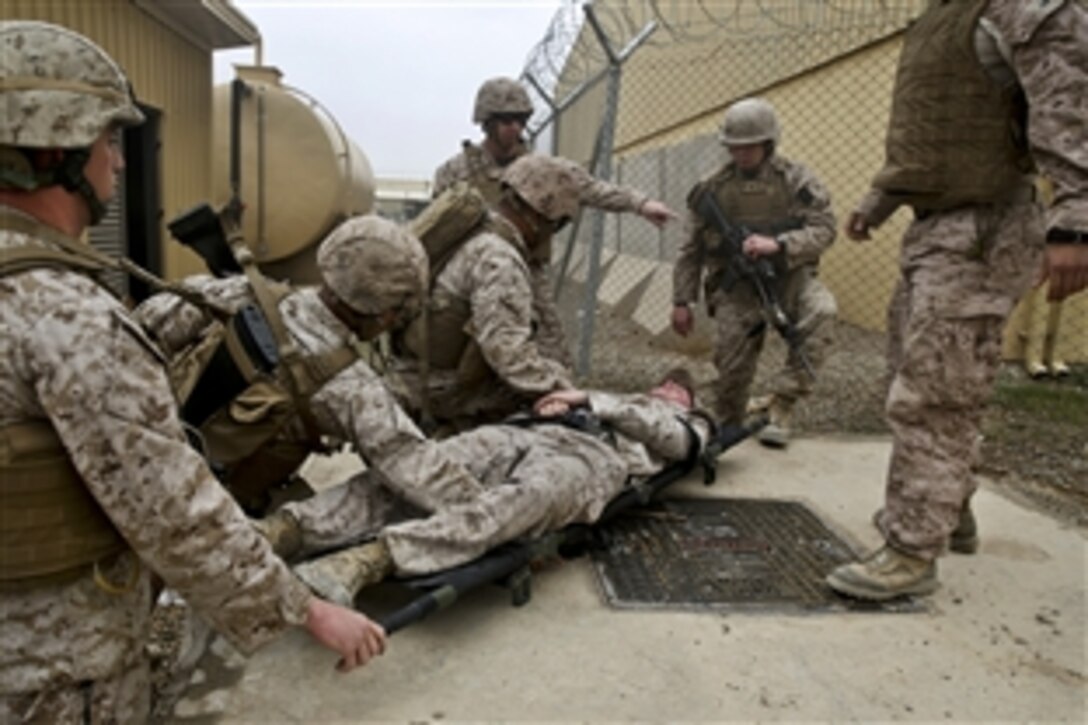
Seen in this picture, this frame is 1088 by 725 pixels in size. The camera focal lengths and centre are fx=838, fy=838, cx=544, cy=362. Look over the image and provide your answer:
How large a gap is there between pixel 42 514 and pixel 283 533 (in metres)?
1.20

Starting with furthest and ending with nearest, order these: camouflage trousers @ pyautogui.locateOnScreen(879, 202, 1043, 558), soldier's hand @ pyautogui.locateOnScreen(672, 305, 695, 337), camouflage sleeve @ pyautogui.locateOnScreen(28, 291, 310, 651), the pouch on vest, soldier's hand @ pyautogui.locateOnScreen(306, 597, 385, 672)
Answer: soldier's hand @ pyautogui.locateOnScreen(672, 305, 695, 337), camouflage trousers @ pyautogui.locateOnScreen(879, 202, 1043, 558), the pouch on vest, soldier's hand @ pyautogui.locateOnScreen(306, 597, 385, 672), camouflage sleeve @ pyautogui.locateOnScreen(28, 291, 310, 651)

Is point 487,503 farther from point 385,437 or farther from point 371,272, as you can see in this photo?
point 371,272

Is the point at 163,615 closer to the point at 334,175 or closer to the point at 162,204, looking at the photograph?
the point at 162,204

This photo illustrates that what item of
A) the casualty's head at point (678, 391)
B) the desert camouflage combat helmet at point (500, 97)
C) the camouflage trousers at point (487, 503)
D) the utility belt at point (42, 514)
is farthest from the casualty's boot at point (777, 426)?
the utility belt at point (42, 514)

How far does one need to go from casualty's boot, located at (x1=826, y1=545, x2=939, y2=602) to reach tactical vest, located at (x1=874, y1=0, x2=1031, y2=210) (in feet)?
3.50

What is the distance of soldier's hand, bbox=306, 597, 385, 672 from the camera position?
4.57 ft

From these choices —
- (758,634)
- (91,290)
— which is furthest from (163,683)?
(758,634)

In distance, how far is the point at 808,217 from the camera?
13.7 feet

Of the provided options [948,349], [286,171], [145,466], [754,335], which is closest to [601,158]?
[754,335]

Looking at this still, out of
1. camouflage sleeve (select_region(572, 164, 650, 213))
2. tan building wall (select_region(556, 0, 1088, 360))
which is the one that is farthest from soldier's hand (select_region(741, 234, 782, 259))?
tan building wall (select_region(556, 0, 1088, 360))

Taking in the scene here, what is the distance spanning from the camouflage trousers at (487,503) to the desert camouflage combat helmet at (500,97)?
2.24 meters

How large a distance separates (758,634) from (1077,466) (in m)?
2.69

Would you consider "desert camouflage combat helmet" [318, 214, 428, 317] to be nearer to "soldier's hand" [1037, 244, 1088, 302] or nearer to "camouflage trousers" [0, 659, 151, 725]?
"camouflage trousers" [0, 659, 151, 725]

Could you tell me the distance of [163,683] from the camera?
6.39ft
